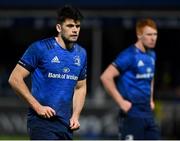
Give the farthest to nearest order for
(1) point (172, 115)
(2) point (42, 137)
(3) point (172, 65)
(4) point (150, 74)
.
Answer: (3) point (172, 65) < (1) point (172, 115) < (4) point (150, 74) < (2) point (42, 137)

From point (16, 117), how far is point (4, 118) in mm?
289

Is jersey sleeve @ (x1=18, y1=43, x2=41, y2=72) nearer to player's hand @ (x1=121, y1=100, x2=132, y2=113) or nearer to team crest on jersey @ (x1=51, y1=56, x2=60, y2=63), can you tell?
team crest on jersey @ (x1=51, y1=56, x2=60, y2=63)

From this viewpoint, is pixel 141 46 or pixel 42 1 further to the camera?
pixel 42 1

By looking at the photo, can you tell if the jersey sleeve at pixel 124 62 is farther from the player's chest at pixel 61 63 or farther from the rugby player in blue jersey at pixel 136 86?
the player's chest at pixel 61 63

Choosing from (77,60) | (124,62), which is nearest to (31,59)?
(77,60)

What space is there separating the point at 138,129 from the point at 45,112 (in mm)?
2451

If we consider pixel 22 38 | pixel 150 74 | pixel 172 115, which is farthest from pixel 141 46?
pixel 22 38

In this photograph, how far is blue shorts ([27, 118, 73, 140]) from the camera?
6.82 m

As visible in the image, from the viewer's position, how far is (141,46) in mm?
9180

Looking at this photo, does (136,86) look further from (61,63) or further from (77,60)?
(61,63)

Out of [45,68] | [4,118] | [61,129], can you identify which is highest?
[45,68]

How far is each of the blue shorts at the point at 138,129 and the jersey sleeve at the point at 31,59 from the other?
2.49 m

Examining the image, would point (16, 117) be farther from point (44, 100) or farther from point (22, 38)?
point (44, 100)

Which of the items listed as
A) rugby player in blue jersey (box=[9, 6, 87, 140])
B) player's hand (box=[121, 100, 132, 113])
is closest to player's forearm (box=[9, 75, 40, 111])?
rugby player in blue jersey (box=[9, 6, 87, 140])
